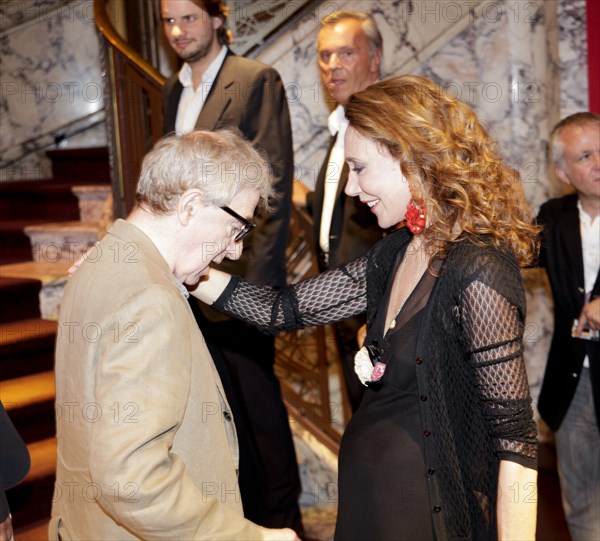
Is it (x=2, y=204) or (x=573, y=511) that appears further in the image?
(x=2, y=204)

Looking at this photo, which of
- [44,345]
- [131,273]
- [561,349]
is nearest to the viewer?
[131,273]

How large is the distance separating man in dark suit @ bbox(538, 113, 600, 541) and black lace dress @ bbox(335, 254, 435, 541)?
152 cm

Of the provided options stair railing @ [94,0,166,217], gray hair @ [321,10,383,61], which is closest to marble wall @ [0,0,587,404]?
stair railing @ [94,0,166,217]

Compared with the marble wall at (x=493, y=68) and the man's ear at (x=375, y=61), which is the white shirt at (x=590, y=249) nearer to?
the man's ear at (x=375, y=61)

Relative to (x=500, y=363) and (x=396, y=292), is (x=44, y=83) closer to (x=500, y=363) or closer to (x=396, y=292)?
(x=396, y=292)

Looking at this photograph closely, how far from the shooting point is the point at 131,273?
1.76 meters

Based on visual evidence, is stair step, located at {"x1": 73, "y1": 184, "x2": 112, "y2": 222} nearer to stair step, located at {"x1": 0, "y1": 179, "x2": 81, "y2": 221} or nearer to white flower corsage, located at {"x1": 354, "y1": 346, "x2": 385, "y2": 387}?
stair step, located at {"x1": 0, "y1": 179, "x2": 81, "y2": 221}

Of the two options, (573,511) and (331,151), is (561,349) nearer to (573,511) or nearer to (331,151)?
(573,511)

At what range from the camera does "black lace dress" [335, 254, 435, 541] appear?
2.20 metres

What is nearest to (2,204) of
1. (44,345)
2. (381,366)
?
(44,345)

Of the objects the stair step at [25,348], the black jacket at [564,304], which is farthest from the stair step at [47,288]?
the black jacket at [564,304]

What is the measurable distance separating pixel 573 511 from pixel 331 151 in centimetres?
187

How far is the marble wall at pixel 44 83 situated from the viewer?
264 inches

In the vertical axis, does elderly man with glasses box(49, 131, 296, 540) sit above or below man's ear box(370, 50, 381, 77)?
below
